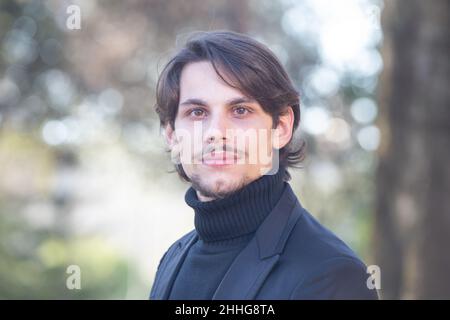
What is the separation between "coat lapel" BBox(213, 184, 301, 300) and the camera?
6.39 ft

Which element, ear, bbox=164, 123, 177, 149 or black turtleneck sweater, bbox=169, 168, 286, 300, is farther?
ear, bbox=164, 123, 177, 149

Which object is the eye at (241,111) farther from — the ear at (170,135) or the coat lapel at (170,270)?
the coat lapel at (170,270)

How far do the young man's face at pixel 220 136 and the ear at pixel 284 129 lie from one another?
0.06 meters

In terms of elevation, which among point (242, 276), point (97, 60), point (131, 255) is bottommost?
point (131, 255)

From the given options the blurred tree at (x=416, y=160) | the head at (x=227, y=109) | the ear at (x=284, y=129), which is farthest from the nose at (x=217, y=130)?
the blurred tree at (x=416, y=160)

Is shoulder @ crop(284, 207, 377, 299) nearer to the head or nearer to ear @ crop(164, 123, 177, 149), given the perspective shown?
the head

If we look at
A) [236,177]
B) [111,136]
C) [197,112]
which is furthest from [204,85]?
[111,136]

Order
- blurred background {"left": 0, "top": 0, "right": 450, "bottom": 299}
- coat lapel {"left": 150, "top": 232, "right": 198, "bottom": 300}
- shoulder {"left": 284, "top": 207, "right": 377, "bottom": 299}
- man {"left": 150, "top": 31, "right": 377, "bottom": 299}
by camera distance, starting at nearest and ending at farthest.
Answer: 1. shoulder {"left": 284, "top": 207, "right": 377, "bottom": 299}
2. man {"left": 150, "top": 31, "right": 377, "bottom": 299}
3. coat lapel {"left": 150, "top": 232, "right": 198, "bottom": 300}
4. blurred background {"left": 0, "top": 0, "right": 450, "bottom": 299}

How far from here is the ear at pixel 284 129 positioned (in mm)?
2342

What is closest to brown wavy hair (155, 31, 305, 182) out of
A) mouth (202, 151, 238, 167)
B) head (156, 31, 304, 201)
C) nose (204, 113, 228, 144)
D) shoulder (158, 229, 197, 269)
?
head (156, 31, 304, 201)

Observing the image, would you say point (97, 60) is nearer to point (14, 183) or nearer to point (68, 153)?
point (68, 153)
